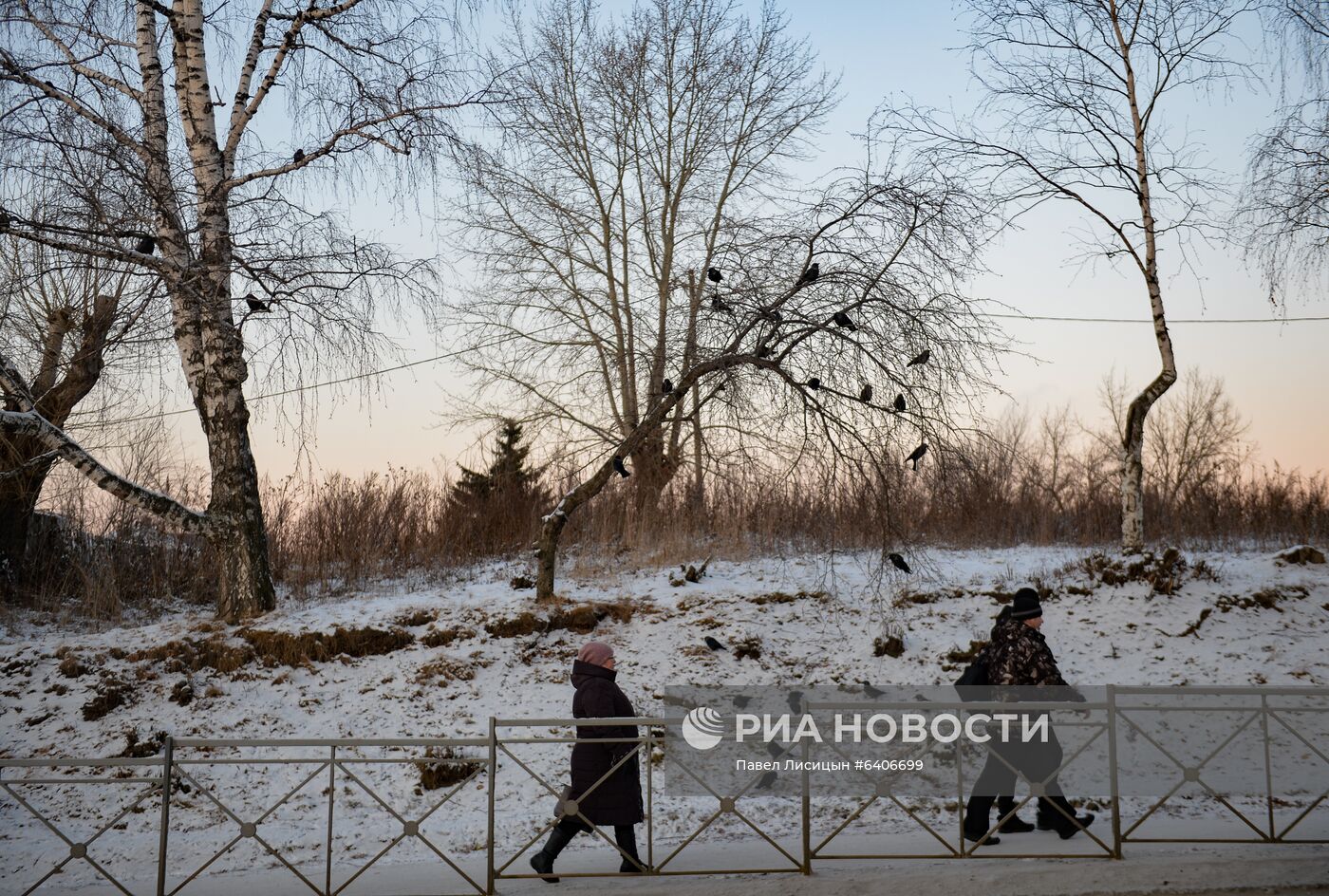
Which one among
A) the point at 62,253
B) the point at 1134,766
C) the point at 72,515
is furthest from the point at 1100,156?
the point at 72,515

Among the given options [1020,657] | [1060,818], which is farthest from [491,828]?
[1060,818]

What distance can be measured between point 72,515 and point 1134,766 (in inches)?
592

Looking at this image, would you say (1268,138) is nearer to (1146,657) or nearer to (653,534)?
(1146,657)

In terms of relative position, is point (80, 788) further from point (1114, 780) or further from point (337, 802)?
point (1114, 780)

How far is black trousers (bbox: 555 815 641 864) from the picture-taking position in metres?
6.29

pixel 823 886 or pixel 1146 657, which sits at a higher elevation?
pixel 1146 657

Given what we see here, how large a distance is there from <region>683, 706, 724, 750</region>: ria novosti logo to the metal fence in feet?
1.00

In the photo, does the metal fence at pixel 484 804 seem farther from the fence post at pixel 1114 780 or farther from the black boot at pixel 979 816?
the black boot at pixel 979 816

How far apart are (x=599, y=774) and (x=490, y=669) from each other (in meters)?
4.13

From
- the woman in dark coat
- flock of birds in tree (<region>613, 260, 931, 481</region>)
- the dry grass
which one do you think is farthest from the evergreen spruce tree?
the woman in dark coat

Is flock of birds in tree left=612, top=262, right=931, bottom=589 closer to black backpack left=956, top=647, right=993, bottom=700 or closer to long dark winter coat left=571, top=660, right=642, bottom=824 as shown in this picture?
black backpack left=956, top=647, right=993, bottom=700

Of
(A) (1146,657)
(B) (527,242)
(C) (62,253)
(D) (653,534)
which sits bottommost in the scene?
(A) (1146,657)

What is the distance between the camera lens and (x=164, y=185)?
370 inches

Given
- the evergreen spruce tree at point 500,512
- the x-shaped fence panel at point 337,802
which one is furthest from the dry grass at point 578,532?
the x-shaped fence panel at point 337,802
